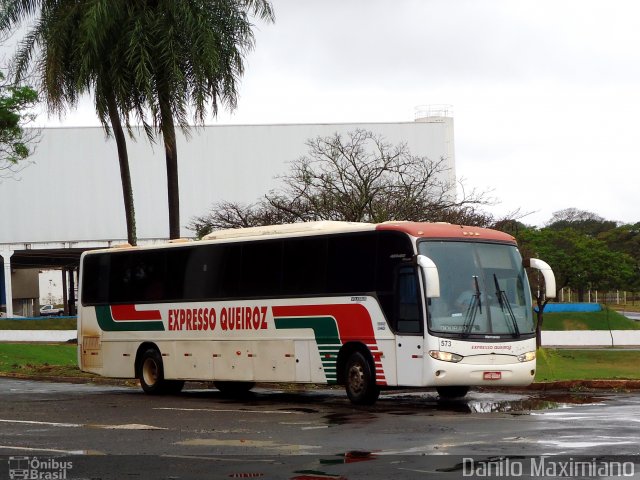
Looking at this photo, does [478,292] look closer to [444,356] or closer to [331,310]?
[444,356]

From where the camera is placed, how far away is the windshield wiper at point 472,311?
1920 cm

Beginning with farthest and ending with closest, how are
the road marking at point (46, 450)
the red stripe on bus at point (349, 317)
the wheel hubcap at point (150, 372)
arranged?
the wheel hubcap at point (150, 372)
the red stripe on bus at point (349, 317)
the road marking at point (46, 450)

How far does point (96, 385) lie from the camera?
91.2 feet

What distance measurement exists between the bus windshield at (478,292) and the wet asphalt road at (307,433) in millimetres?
1265

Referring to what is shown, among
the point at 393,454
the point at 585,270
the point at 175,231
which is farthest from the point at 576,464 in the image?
the point at 585,270

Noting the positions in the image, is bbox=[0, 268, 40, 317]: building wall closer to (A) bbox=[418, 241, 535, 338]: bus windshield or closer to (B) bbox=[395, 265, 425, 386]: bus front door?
(A) bbox=[418, 241, 535, 338]: bus windshield

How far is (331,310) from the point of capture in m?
20.6

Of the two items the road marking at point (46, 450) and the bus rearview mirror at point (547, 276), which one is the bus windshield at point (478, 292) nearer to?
the bus rearview mirror at point (547, 276)

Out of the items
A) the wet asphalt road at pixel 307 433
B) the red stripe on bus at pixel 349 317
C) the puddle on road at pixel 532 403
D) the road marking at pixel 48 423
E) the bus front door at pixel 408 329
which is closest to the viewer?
the wet asphalt road at pixel 307 433

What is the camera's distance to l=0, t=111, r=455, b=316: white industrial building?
247 feet

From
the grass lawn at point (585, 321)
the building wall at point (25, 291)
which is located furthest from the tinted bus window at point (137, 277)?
the building wall at point (25, 291)

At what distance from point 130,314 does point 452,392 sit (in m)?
7.52

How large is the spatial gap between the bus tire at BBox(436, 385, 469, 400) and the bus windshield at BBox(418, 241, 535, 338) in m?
1.89

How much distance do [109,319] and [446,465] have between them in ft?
52.1
